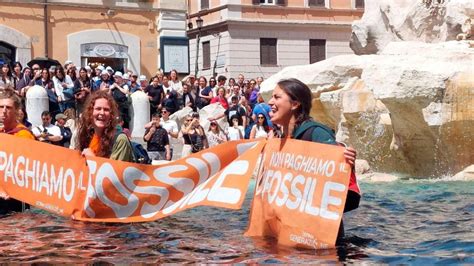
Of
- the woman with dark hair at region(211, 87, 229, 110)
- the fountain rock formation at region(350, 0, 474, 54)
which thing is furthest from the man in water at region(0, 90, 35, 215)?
the woman with dark hair at region(211, 87, 229, 110)

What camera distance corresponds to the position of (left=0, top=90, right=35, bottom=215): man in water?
26.8 ft

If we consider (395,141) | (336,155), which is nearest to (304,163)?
(336,155)

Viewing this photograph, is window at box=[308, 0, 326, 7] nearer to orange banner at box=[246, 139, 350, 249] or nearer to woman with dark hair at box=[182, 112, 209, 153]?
woman with dark hair at box=[182, 112, 209, 153]

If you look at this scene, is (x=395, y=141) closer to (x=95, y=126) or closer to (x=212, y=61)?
(x=95, y=126)

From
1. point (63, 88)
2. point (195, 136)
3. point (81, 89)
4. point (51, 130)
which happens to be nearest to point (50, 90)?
point (63, 88)

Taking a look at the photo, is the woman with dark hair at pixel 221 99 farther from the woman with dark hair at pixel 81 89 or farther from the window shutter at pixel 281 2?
the window shutter at pixel 281 2

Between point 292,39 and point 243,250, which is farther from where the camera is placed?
point 292,39

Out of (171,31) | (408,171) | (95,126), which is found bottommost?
(408,171)

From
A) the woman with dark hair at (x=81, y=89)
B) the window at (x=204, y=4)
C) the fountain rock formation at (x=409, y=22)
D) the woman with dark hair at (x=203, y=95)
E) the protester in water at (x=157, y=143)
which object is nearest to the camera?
the fountain rock formation at (x=409, y=22)

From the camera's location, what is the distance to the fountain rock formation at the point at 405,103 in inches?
531

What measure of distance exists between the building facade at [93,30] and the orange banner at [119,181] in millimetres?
25324

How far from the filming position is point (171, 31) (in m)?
35.4

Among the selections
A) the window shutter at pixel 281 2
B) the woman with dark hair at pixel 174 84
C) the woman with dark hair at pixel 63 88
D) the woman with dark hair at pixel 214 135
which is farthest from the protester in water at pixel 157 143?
the window shutter at pixel 281 2

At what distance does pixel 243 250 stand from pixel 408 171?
896 centimetres
